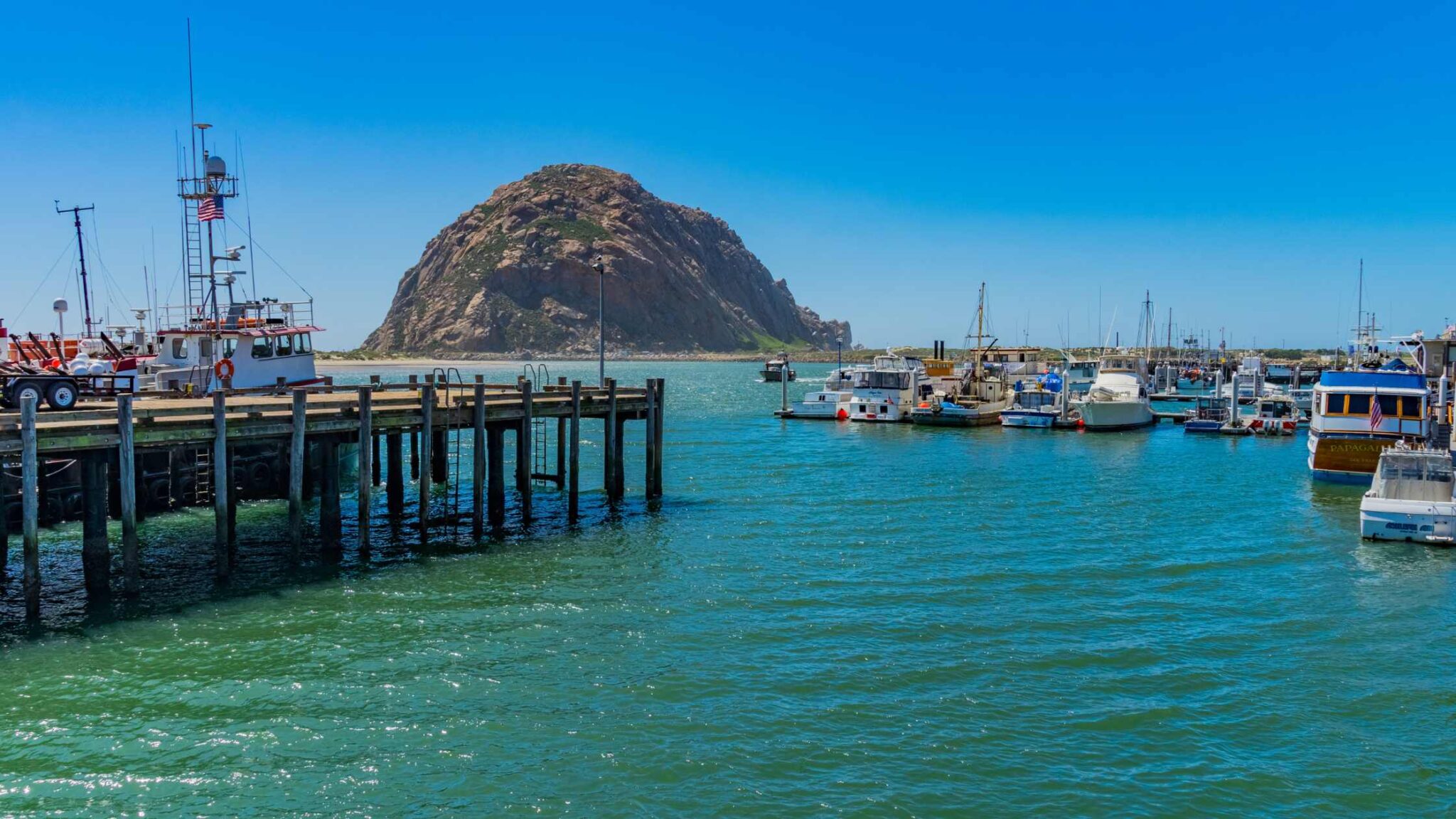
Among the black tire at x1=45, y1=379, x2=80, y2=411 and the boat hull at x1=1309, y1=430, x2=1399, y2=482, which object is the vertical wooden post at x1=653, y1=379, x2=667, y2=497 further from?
the boat hull at x1=1309, y1=430, x2=1399, y2=482

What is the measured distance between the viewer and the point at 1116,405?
68625 millimetres

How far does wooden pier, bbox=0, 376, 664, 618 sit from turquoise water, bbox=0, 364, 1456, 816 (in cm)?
124

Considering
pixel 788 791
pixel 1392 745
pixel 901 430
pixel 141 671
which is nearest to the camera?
pixel 788 791

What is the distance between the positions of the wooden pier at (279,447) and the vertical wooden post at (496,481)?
4cm

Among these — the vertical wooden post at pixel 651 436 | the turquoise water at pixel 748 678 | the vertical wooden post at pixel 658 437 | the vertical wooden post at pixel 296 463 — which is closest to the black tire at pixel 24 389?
the turquoise water at pixel 748 678

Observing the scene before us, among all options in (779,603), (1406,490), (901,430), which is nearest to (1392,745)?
(779,603)

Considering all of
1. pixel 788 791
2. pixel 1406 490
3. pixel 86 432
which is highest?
pixel 86 432

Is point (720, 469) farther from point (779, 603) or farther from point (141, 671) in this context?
point (141, 671)

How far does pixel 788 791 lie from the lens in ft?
43.2

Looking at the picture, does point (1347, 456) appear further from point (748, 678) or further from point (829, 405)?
point (829, 405)

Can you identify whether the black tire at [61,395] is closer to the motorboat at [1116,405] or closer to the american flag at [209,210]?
the american flag at [209,210]

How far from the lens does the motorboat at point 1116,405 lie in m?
68.6

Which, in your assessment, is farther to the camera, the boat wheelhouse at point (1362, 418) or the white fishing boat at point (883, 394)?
the white fishing boat at point (883, 394)

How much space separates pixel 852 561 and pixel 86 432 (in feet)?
56.9
